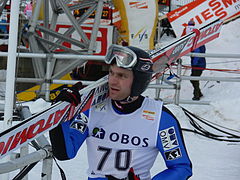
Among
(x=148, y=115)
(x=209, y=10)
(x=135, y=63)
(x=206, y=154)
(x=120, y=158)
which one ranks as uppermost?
(x=209, y=10)

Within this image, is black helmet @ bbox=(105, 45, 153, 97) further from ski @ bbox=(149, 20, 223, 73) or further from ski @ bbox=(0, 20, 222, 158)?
ski @ bbox=(149, 20, 223, 73)

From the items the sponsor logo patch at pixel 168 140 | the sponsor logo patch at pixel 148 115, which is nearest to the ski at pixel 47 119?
the sponsor logo patch at pixel 148 115

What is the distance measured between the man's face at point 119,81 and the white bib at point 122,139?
0.52ft

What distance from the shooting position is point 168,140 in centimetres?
260

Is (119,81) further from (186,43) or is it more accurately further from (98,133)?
(186,43)

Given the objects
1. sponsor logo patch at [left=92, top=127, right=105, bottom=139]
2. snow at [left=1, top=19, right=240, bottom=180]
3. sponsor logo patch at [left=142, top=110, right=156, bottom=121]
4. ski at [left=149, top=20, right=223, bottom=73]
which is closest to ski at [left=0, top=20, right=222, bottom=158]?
sponsor logo patch at [left=92, top=127, right=105, bottom=139]

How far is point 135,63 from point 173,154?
0.58 meters

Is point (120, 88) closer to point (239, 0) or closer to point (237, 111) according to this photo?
point (237, 111)

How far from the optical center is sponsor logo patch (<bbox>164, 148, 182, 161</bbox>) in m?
2.58

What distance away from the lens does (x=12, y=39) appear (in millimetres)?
2410

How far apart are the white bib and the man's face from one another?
158 mm

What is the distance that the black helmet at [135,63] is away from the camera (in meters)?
2.55

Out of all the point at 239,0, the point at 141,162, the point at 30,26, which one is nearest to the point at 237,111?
the point at 239,0

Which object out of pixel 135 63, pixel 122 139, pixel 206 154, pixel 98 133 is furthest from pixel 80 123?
pixel 206 154
